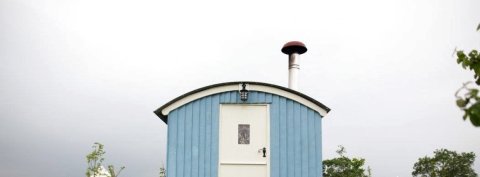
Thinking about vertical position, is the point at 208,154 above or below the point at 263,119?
below

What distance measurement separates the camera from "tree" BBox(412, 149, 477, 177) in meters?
31.9

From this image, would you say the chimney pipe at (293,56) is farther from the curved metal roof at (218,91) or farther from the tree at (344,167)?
the tree at (344,167)

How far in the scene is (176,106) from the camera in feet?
26.4

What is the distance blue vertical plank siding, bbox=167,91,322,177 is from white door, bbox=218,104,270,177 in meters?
0.10

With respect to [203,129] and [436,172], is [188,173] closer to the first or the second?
[203,129]

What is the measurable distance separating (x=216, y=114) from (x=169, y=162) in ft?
3.87

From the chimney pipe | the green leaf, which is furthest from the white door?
the green leaf

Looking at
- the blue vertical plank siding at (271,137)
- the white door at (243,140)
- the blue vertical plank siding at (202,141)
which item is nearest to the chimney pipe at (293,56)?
the blue vertical plank siding at (271,137)

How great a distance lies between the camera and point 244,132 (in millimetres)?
7965

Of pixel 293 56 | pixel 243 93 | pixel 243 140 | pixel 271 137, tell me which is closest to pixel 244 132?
pixel 243 140

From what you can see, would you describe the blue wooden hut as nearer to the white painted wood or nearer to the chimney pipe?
the white painted wood

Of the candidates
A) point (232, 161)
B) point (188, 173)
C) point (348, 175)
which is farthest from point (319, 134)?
point (348, 175)

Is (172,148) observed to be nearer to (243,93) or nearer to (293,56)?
(243,93)

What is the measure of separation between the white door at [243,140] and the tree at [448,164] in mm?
27585
